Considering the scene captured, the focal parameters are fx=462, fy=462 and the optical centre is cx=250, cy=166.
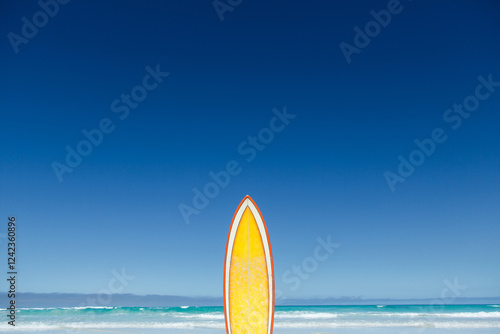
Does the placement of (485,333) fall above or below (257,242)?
below

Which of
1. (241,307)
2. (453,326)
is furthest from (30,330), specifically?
(453,326)

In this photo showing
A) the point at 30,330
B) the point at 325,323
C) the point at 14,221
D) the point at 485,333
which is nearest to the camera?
the point at 14,221

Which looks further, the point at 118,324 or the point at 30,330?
the point at 118,324

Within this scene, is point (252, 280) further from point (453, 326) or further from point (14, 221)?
point (453, 326)

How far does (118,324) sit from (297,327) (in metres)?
5.25

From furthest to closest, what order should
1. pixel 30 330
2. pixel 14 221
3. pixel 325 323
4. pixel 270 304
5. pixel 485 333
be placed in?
pixel 325 323 → pixel 30 330 → pixel 485 333 → pixel 14 221 → pixel 270 304

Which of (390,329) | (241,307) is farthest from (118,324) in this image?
(241,307)

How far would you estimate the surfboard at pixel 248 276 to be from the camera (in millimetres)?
6199

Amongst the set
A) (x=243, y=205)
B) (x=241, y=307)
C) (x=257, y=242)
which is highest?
(x=243, y=205)

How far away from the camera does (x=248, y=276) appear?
20.5ft

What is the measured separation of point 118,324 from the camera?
13.6 m

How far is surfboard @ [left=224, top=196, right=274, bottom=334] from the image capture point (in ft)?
20.3

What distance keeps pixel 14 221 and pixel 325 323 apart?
34.1 ft

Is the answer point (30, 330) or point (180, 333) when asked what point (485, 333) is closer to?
point (180, 333)
